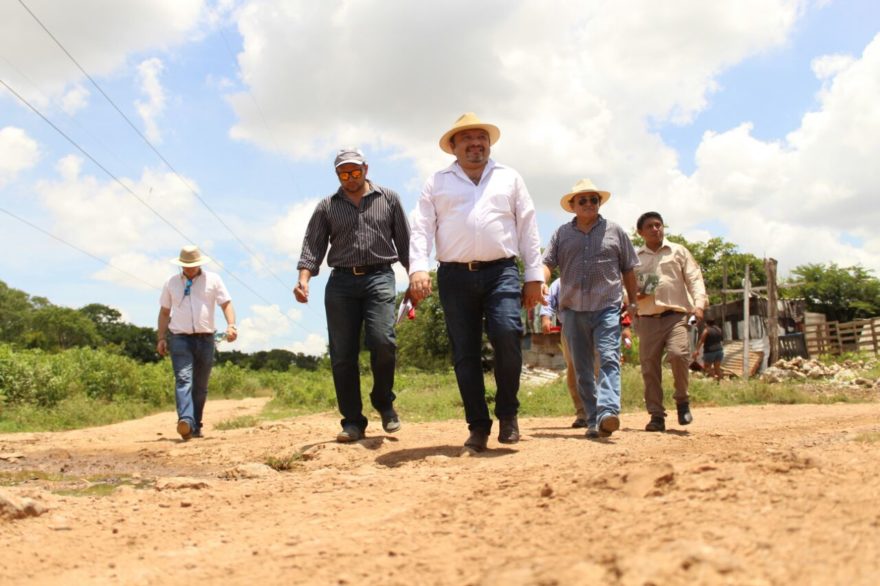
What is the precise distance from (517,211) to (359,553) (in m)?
3.26

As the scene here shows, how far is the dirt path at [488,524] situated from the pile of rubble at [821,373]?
13699 millimetres

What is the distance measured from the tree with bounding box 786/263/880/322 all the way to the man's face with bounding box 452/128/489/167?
150ft

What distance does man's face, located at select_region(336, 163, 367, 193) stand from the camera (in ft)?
20.1

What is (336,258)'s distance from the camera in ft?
20.3

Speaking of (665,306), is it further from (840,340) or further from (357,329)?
(840,340)

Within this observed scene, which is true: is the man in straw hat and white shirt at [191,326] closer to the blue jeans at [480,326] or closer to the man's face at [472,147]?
the blue jeans at [480,326]

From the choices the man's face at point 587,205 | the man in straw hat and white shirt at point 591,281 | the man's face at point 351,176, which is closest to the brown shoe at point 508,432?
the man in straw hat and white shirt at point 591,281

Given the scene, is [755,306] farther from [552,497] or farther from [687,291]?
[552,497]

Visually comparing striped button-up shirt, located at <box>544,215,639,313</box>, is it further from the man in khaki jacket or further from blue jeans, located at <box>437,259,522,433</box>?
blue jeans, located at <box>437,259,522,433</box>

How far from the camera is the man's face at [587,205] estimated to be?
652 centimetres

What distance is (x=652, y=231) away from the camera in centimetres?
733

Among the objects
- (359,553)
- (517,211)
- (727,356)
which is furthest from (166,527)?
(727,356)

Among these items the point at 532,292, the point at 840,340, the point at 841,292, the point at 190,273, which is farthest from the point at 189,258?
the point at 841,292

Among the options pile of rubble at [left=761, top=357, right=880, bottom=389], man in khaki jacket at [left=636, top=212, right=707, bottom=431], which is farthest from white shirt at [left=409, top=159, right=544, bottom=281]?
pile of rubble at [left=761, top=357, right=880, bottom=389]
